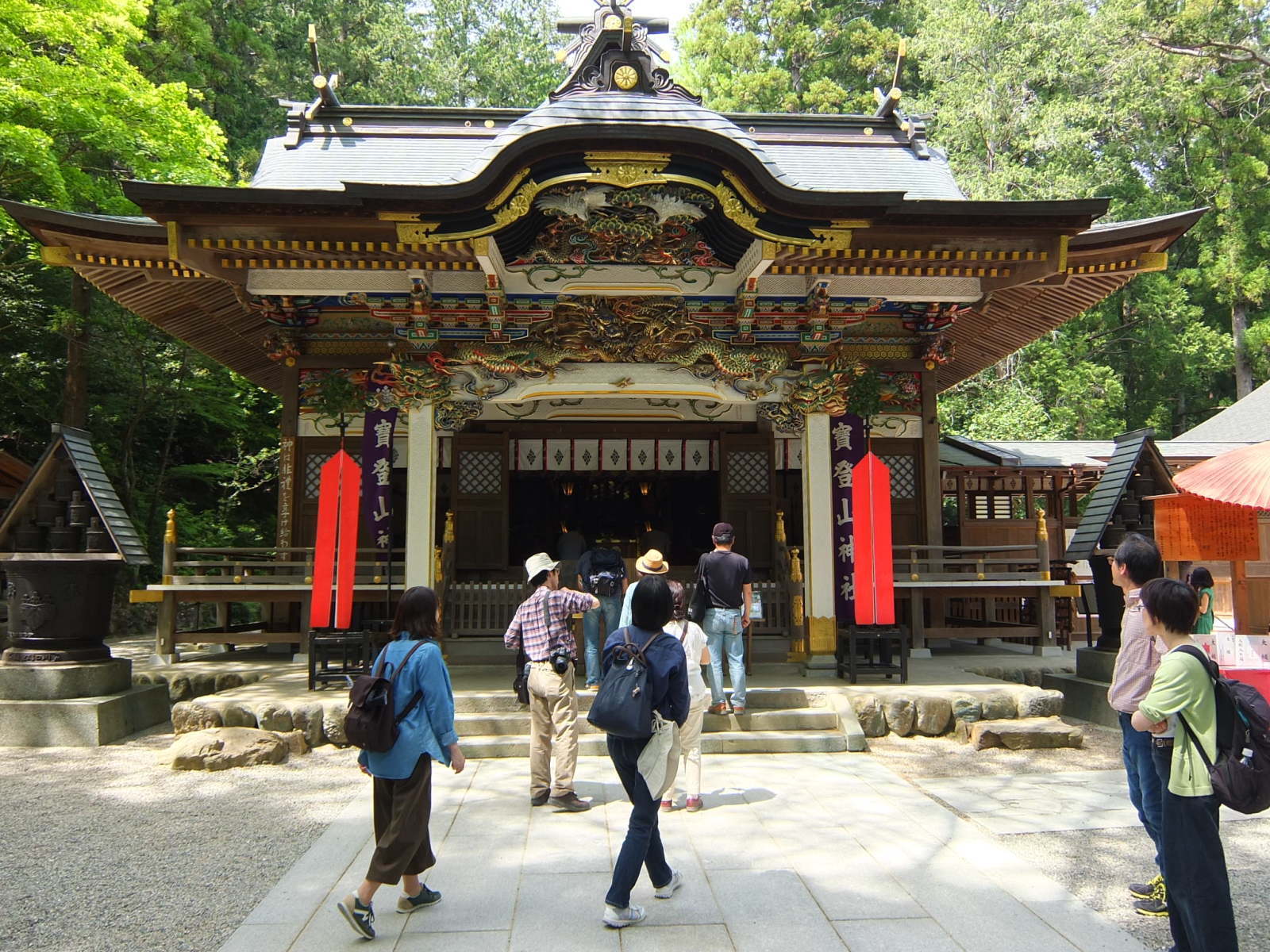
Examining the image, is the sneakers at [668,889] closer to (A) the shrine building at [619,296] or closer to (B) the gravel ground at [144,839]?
(B) the gravel ground at [144,839]

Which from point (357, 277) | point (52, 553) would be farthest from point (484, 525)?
point (52, 553)

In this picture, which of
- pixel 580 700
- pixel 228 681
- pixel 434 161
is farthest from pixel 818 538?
pixel 434 161

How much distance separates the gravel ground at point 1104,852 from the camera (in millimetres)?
3545

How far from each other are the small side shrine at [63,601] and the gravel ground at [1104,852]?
632 cm

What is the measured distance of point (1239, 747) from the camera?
278 centimetres

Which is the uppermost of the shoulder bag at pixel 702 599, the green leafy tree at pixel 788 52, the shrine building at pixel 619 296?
the green leafy tree at pixel 788 52

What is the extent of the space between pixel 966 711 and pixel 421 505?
17.2 ft

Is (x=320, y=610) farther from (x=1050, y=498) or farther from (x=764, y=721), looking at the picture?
(x=1050, y=498)

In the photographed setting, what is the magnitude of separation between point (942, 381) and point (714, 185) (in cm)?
642

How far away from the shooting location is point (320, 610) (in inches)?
308

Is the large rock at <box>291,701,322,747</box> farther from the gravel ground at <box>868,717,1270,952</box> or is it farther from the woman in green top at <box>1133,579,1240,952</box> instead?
the woman in green top at <box>1133,579,1240,952</box>

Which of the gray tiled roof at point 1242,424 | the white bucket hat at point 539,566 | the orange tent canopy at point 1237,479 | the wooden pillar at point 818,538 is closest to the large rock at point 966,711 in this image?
the wooden pillar at point 818,538

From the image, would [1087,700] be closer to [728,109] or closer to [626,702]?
[626,702]

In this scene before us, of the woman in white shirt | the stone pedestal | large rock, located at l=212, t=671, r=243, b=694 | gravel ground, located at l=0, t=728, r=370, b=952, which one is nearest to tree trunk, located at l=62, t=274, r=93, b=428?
large rock, located at l=212, t=671, r=243, b=694
